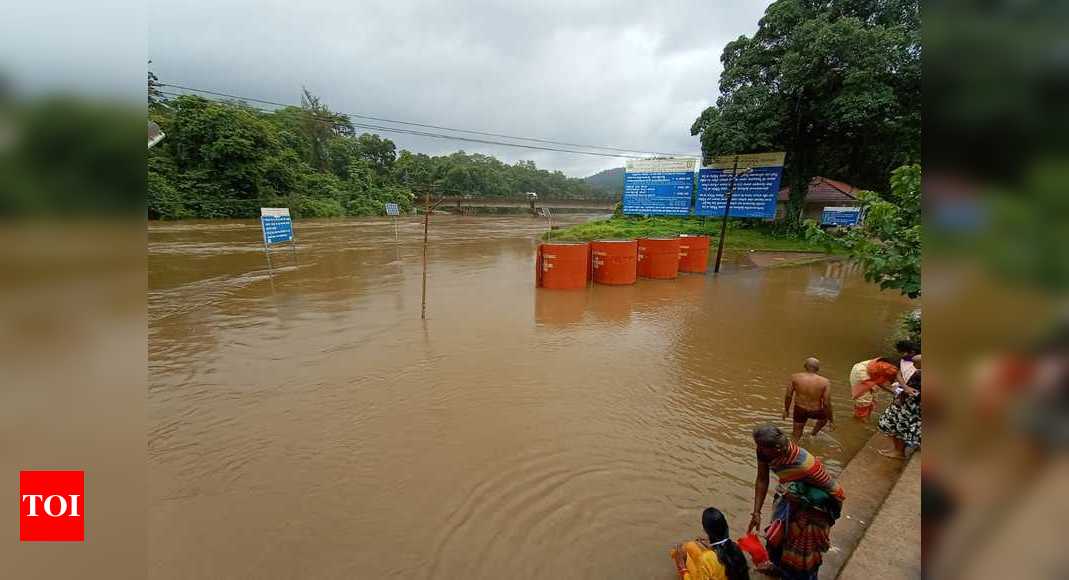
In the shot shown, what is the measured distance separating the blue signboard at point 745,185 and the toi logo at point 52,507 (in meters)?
18.2

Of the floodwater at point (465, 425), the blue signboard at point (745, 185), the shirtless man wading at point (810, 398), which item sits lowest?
the floodwater at point (465, 425)

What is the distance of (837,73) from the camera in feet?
57.5

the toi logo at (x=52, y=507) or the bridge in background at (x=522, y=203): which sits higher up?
the bridge in background at (x=522, y=203)

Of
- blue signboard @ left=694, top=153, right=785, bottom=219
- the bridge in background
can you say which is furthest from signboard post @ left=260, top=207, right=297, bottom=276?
the bridge in background

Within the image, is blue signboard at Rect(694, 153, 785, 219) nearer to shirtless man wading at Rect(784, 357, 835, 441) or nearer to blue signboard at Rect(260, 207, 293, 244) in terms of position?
shirtless man wading at Rect(784, 357, 835, 441)

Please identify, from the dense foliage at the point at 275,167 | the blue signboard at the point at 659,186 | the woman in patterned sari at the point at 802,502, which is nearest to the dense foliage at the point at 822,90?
the blue signboard at the point at 659,186

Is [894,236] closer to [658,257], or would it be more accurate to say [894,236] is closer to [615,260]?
[615,260]

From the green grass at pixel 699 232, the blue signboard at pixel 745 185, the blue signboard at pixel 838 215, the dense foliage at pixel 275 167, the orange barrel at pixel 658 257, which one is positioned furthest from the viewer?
the dense foliage at pixel 275 167

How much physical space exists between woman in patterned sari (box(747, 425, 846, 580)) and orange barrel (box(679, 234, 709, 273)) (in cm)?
1225

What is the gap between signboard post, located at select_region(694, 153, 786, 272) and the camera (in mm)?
16703

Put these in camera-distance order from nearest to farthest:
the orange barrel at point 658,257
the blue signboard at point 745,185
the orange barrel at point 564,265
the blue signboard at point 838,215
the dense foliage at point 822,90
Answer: the orange barrel at point 564,265 < the orange barrel at point 658,257 < the dense foliage at point 822,90 < the blue signboard at point 745,185 < the blue signboard at point 838,215

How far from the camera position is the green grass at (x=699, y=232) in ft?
70.0

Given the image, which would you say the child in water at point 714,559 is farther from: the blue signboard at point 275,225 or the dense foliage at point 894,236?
the blue signboard at point 275,225

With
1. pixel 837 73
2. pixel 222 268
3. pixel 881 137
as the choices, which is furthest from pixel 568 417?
pixel 881 137
